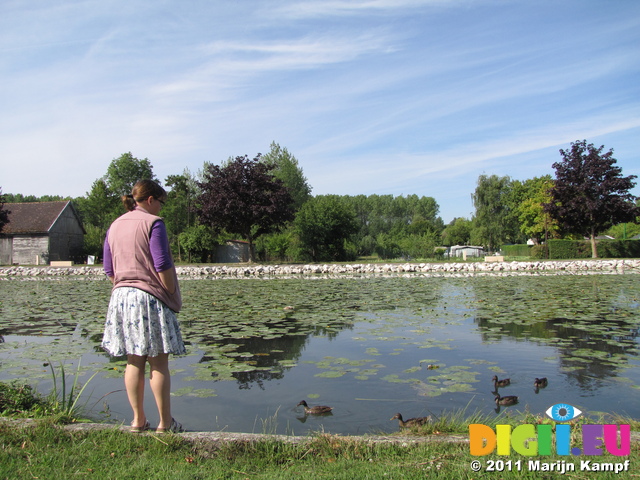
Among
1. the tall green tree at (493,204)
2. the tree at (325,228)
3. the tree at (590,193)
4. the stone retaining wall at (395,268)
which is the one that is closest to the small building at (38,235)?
the stone retaining wall at (395,268)

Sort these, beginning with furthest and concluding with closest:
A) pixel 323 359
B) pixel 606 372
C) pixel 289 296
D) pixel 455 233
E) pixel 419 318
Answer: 1. pixel 455 233
2. pixel 289 296
3. pixel 419 318
4. pixel 323 359
5. pixel 606 372

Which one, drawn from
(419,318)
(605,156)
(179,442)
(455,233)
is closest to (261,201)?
(605,156)

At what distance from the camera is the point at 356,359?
5660 mm

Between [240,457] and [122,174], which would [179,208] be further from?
[240,457]

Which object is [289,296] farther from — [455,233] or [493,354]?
[455,233]

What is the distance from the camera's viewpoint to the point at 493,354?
5.79 m

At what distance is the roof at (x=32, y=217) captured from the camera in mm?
37000

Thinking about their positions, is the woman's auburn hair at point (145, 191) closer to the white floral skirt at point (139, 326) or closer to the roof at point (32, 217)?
the white floral skirt at point (139, 326)

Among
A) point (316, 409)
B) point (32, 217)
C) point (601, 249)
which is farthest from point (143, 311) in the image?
point (32, 217)

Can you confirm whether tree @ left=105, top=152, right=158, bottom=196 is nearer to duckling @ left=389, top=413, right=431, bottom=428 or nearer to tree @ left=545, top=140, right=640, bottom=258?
tree @ left=545, top=140, right=640, bottom=258

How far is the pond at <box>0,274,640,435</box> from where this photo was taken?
3984mm

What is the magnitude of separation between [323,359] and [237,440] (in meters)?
2.89

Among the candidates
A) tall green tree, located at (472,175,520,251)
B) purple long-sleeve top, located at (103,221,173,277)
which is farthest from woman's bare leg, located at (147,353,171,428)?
tall green tree, located at (472,175,520,251)

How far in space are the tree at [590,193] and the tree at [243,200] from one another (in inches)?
666
